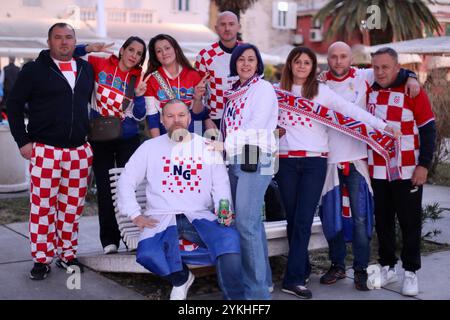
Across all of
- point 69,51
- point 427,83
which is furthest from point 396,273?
point 427,83

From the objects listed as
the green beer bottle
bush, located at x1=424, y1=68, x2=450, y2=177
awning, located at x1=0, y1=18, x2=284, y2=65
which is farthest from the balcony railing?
the green beer bottle

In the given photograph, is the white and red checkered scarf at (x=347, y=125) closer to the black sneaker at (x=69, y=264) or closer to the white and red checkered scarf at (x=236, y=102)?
the white and red checkered scarf at (x=236, y=102)

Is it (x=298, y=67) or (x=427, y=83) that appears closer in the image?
(x=298, y=67)

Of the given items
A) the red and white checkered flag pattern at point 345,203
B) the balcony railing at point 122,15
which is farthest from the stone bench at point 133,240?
the balcony railing at point 122,15

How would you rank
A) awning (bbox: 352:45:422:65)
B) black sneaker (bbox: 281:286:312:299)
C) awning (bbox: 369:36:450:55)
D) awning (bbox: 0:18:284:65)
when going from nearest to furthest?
1. black sneaker (bbox: 281:286:312:299)
2. awning (bbox: 369:36:450:55)
3. awning (bbox: 0:18:284:65)
4. awning (bbox: 352:45:422:65)

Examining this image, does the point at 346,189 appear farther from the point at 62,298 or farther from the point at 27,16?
the point at 27,16

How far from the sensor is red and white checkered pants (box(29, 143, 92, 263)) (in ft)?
14.9

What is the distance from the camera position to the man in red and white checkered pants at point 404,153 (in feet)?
14.1

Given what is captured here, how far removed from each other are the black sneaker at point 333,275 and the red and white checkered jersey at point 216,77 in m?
1.44

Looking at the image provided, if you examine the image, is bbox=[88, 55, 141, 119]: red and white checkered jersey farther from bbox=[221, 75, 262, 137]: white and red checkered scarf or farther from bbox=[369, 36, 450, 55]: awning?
bbox=[369, 36, 450, 55]: awning

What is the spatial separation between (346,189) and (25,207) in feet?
14.2

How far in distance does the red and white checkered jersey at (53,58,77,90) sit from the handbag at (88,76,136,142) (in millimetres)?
313

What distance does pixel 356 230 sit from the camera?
4543mm

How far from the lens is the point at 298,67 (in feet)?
14.1
